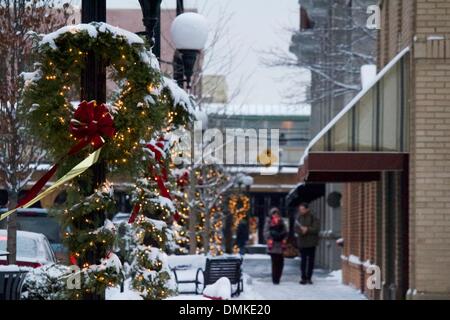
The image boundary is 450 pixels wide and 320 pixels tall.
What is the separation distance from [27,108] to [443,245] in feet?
24.0

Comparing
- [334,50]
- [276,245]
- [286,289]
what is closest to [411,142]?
[286,289]

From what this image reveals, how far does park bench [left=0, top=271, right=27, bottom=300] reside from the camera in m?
10.8

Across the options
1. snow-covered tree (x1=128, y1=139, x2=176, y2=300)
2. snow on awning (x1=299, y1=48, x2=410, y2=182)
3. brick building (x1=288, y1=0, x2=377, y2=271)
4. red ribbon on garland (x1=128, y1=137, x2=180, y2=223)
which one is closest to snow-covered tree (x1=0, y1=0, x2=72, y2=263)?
snow on awning (x1=299, y1=48, x2=410, y2=182)

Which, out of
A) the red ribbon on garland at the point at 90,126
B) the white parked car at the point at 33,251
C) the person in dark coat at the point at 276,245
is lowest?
the person in dark coat at the point at 276,245

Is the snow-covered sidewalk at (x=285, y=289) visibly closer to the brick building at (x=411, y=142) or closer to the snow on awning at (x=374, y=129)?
the brick building at (x=411, y=142)

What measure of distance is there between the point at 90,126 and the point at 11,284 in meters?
4.45

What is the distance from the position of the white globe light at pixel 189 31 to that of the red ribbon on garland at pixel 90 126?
5408 mm

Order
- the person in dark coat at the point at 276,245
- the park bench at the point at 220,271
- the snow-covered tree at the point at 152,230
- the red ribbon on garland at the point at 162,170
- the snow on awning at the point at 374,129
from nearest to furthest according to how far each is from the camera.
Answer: the red ribbon on garland at the point at 162,170 < the snow-covered tree at the point at 152,230 < the snow on awning at the point at 374,129 < the park bench at the point at 220,271 < the person in dark coat at the point at 276,245

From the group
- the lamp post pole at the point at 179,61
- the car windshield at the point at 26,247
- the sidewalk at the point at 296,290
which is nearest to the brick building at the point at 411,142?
the lamp post pole at the point at 179,61

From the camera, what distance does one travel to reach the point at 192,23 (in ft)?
40.2

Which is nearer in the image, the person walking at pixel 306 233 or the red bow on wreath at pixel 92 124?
the red bow on wreath at pixel 92 124

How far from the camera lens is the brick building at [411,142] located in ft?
43.6

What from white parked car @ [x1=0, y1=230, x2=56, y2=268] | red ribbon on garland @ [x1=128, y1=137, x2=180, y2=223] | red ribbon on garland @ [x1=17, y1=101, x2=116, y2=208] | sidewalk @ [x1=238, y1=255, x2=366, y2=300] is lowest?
sidewalk @ [x1=238, y1=255, x2=366, y2=300]

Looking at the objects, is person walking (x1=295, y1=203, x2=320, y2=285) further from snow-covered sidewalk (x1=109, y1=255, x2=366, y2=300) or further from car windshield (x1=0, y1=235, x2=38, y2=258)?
car windshield (x1=0, y1=235, x2=38, y2=258)
